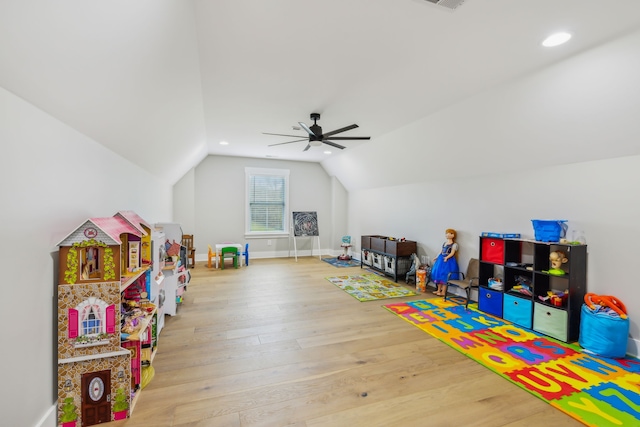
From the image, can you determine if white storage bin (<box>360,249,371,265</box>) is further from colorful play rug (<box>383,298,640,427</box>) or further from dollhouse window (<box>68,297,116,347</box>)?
dollhouse window (<box>68,297,116,347</box>)

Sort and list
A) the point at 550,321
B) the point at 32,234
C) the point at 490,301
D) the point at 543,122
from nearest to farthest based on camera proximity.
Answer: the point at 32,234
the point at 543,122
the point at 550,321
the point at 490,301

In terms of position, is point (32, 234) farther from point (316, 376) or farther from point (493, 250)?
point (493, 250)

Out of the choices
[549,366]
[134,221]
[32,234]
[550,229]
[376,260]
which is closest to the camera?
[32,234]

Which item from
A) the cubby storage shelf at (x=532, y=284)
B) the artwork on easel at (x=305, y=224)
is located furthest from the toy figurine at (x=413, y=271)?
the artwork on easel at (x=305, y=224)

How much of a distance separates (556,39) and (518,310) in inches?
112

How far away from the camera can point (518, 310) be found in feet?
10.9

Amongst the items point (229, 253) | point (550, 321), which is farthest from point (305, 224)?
point (550, 321)

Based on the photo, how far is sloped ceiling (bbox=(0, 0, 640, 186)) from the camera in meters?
1.25

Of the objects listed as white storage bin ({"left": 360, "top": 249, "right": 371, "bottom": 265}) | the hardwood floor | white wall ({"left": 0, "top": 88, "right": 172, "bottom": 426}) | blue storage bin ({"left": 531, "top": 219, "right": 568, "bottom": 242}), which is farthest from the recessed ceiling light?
white storage bin ({"left": 360, "top": 249, "right": 371, "bottom": 265})

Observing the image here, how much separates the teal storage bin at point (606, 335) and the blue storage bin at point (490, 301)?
0.92 m

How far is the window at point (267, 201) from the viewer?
7.33 m

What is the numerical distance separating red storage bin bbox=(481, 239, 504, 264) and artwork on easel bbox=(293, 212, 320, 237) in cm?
443

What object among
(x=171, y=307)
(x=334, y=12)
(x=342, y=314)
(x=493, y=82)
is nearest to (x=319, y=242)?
(x=342, y=314)

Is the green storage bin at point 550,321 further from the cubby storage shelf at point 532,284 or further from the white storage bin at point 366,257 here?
the white storage bin at point 366,257
